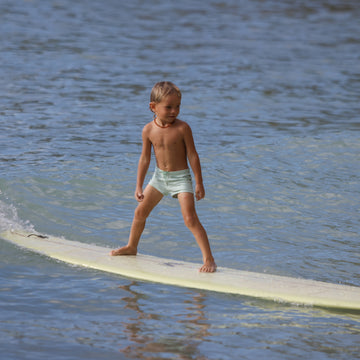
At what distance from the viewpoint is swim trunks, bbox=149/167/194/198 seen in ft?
19.2

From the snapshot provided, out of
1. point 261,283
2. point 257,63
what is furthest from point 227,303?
point 257,63

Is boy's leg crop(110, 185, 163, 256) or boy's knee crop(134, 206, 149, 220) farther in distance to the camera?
boy's knee crop(134, 206, 149, 220)

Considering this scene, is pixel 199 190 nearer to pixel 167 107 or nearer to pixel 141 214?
pixel 141 214

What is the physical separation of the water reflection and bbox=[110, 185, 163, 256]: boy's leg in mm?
663

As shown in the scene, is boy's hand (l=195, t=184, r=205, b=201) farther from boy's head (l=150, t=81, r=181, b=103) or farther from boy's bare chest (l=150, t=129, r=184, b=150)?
boy's head (l=150, t=81, r=181, b=103)

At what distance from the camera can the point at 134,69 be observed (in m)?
18.8

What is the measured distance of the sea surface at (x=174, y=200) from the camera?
504 cm

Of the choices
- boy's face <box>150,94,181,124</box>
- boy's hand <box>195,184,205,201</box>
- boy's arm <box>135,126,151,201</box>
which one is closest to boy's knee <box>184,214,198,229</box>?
boy's hand <box>195,184,205,201</box>

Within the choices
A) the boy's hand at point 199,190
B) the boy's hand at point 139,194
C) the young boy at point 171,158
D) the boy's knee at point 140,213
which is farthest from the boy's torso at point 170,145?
the boy's knee at point 140,213

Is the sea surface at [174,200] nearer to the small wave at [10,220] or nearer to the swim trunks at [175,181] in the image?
the small wave at [10,220]

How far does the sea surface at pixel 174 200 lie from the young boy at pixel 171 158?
25.1 inches

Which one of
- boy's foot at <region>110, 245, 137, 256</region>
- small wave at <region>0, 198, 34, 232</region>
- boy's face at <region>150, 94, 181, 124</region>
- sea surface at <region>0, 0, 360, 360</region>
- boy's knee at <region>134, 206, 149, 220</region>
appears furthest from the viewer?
small wave at <region>0, 198, 34, 232</region>

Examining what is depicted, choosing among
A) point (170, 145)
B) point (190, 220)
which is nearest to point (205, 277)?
point (190, 220)

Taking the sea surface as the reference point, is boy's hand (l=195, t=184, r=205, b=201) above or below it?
above
